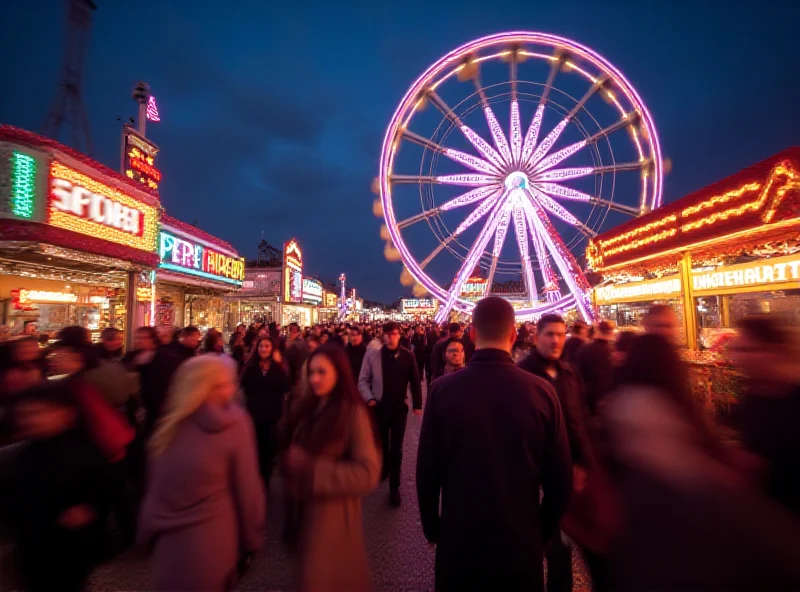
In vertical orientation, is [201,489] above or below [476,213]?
below

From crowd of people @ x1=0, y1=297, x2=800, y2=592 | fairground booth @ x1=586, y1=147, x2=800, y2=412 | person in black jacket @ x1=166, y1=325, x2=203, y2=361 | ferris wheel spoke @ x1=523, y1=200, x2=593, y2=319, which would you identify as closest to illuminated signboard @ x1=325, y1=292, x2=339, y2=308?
ferris wheel spoke @ x1=523, y1=200, x2=593, y2=319

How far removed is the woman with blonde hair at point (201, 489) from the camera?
5.81ft

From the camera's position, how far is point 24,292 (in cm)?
1081

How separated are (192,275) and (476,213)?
35.3ft

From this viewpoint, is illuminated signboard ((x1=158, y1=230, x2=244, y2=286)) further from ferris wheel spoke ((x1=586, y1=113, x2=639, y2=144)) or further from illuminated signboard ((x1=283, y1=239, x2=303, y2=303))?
ferris wheel spoke ((x1=586, y1=113, x2=639, y2=144))

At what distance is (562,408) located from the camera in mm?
2660

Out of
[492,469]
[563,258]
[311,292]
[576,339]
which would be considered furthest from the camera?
[311,292]

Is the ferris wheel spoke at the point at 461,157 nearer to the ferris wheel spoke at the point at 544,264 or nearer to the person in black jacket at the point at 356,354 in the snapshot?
the ferris wheel spoke at the point at 544,264

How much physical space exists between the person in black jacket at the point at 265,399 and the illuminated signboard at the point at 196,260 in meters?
8.75

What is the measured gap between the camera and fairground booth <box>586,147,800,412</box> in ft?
19.0

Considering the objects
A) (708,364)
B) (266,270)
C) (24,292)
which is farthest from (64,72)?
(708,364)

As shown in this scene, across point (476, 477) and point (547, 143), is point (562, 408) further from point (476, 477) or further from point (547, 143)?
point (547, 143)

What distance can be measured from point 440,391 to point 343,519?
793mm

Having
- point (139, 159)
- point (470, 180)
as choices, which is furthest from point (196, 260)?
point (470, 180)
